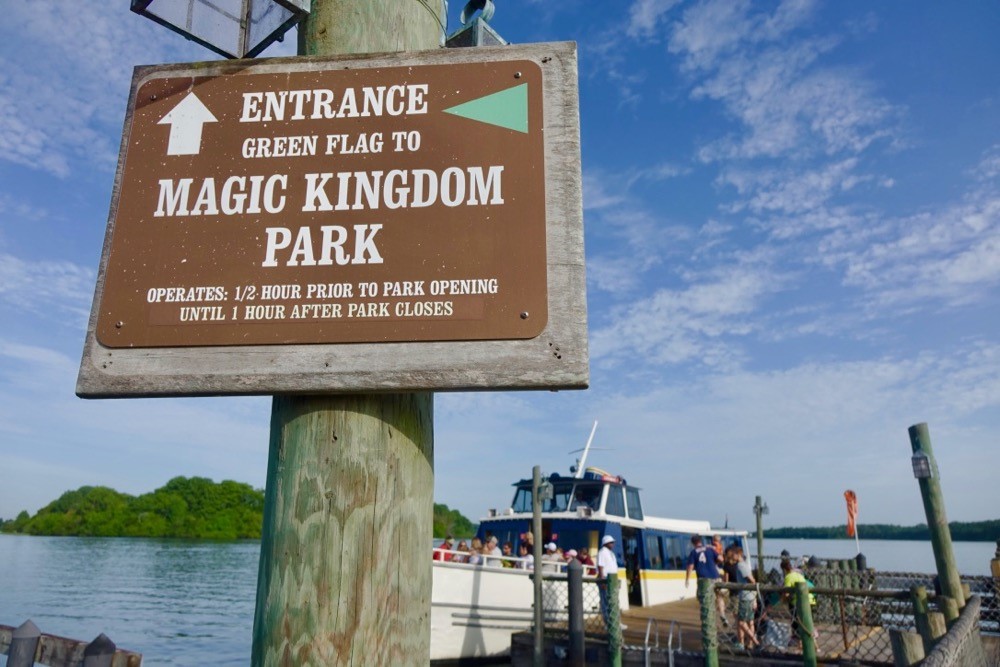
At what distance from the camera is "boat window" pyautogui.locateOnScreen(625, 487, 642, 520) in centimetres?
1997

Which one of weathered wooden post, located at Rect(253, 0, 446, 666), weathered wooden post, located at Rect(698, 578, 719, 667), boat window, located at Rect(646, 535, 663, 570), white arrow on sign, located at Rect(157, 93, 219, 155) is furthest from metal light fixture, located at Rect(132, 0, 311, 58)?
boat window, located at Rect(646, 535, 663, 570)

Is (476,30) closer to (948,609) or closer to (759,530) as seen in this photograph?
(948,609)

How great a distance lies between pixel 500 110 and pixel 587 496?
1808 centimetres

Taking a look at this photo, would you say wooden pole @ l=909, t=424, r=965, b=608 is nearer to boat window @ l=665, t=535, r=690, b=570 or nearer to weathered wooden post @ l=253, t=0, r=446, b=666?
weathered wooden post @ l=253, t=0, r=446, b=666

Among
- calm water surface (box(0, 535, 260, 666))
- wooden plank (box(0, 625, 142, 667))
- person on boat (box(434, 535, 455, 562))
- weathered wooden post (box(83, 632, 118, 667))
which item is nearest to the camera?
weathered wooden post (box(83, 632, 118, 667))

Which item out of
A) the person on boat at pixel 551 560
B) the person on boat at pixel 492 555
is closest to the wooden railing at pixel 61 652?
the person on boat at pixel 492 555

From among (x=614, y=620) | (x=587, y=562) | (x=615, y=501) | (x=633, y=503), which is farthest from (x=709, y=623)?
(x=633, y=503)

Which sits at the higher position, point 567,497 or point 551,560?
point 567,497

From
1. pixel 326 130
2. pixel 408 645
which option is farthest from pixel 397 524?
pixel 326 130

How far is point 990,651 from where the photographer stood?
890 centimetres

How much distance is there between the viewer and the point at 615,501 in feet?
63.3

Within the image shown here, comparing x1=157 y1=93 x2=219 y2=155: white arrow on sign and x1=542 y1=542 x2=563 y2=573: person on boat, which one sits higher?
x1=157 y1=93 x2=219 y2=155: white arrow on sign

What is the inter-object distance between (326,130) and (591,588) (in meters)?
15.9

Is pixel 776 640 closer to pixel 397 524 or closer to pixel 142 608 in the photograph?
pixel 397 524
